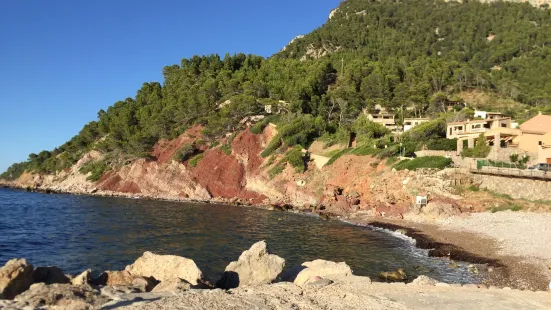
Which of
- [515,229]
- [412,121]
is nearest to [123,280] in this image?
[515,229]

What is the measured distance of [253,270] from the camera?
Result: 56.9ft

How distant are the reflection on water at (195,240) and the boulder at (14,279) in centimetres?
793

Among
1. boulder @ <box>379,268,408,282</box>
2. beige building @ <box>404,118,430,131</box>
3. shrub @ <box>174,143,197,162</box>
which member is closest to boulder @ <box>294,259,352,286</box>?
boulder @ <box>379,268,408,282</box>

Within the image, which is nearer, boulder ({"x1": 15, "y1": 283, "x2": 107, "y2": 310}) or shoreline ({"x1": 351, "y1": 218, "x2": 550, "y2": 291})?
boulder ({"x1": 15, "y1": 283, "x2": 107, "y2": 310})

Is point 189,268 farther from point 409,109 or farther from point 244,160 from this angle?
point 409,109

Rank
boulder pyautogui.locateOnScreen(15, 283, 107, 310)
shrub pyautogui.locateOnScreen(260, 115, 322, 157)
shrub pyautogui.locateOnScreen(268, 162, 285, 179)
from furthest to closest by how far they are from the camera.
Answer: shrub pyautogui.locateOnScreen(260, 115, 322, 157) → shrub pyautogui.locateOnScreen(268, 162, 285, 179) → boulder pyautogui.locateOnScreen(15, 283, 107, 310)

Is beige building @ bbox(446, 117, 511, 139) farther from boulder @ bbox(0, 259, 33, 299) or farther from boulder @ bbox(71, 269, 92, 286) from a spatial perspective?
boulder @ bbox(0, 259, 33, 299)

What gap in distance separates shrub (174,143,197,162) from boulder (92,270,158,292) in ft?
191

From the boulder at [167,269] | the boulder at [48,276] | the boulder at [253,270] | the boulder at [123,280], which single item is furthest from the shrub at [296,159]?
the boulder at [48,276]

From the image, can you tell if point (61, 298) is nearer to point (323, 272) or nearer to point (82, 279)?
point (82, 279)

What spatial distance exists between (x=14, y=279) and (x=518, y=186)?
4102cm

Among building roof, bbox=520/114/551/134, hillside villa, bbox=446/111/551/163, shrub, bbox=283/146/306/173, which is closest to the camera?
hillside villa, bbox=446/111/551/163

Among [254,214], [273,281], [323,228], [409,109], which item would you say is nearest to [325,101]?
[409,109]

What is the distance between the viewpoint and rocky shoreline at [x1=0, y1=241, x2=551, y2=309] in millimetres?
11289
